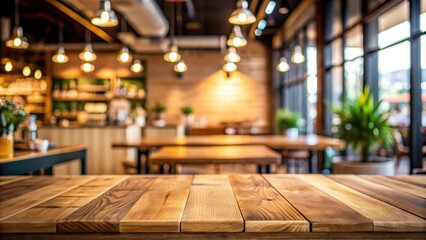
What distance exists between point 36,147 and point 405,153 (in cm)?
636

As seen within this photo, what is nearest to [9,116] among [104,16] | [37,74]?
[104,16]

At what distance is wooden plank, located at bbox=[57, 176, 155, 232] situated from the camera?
121 cm

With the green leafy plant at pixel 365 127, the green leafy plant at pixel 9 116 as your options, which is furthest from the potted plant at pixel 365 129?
the green leafy plant at pixel 9 116

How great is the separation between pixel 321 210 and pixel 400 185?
2.07 ft

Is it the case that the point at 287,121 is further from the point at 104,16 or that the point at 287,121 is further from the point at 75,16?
the point at 75,16

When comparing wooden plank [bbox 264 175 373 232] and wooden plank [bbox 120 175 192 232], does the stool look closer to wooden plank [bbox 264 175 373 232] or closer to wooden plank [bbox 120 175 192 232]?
wooden plank [bbox 264 175 373 232]

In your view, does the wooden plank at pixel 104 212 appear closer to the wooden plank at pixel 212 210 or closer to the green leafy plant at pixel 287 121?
the wooden plank at pixel 212 210

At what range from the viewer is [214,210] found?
4.36 feet

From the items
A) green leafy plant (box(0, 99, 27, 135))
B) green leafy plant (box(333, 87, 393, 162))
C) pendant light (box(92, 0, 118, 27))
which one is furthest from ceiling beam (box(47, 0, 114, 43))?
green leafy plant (box(333, 87, 393, 162))

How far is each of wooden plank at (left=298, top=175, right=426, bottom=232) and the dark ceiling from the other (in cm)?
719

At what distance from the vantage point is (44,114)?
13094 mm

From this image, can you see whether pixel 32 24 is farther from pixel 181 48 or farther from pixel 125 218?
pixel 125 218

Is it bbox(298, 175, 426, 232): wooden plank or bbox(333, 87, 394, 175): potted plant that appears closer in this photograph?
bbox(298, 175, 426, 232): wooden plank

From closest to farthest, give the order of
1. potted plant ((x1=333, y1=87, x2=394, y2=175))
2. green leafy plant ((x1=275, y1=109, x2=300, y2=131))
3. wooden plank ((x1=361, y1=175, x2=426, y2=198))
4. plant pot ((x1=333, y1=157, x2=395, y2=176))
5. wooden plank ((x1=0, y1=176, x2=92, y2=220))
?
wooden plank ((x1=0, y1=176, x2=92, y2=220))
wooden plank ((x1=361, y1=175, x2=426, y2=198))
plant pot ((x1=333, y1=157, x2=395, y2=176))
potted plant ((x1=333, y1=87, x2=394, y2=175))
green leafy plant ((x1=275, y1=109, x2=300, y2=131))
